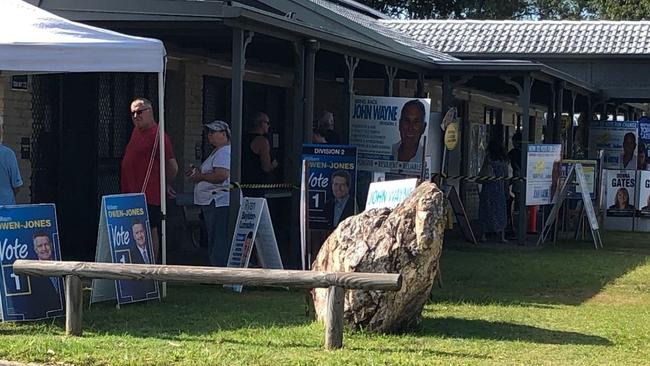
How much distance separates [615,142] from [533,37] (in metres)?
5.38

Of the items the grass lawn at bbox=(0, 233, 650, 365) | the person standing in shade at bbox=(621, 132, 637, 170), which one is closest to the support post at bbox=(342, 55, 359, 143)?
the grass lawn at bbox=(0, 233, 650, 365)

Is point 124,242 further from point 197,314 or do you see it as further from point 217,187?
point 217,187

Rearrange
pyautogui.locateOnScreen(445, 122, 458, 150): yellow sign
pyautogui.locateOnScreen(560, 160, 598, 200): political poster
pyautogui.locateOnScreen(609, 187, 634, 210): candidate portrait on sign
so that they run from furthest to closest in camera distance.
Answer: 1. pyautogui.locateOnScreen(609, 187, 634, 210): candidate portrait on sign
2. pyautogui.locateOnScreen(560, 160, 598, 200): political poster
3. pyautogui.locateOnScreen(445, 122, 458, 150): yellow sign

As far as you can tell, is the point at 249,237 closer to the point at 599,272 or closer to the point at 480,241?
the point at 599,272

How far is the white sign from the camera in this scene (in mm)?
9625

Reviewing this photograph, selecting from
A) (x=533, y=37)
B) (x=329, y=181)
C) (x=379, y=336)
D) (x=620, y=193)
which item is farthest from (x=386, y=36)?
(x=533, y=37)

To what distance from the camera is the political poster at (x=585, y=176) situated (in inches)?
670

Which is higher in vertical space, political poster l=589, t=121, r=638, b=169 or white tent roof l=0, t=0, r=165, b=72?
white tent roof l=0, t=0, r=165, b=72

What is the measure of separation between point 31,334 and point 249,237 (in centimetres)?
304

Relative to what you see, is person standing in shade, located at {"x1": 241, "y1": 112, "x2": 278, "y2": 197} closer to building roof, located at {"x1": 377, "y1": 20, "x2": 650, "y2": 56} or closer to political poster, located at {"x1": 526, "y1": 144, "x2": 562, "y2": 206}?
political poster, located at {"x1": 526, "y1": 144, "x2": 562, "y2": 206}

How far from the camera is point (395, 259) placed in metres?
8.18

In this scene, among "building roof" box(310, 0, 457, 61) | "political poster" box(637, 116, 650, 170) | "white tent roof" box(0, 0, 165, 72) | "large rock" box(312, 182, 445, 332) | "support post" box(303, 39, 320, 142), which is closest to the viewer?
"large rock" box(312, 182, 445, 332)

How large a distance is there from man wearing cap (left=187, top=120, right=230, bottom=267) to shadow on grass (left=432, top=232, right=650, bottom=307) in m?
2.32

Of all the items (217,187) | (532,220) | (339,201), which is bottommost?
(532,220)
